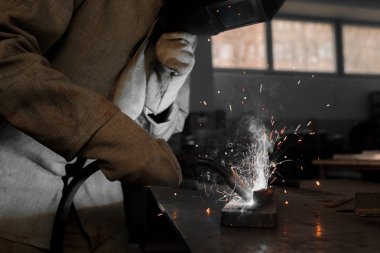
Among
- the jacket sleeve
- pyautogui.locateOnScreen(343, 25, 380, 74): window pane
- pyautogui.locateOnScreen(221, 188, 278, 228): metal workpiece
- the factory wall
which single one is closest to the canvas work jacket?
the jacket sleeve

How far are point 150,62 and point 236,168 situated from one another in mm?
651

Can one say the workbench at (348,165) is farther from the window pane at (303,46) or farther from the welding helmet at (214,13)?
the window pane at (303,46)

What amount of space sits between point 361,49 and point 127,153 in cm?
710

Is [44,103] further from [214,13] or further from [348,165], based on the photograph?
[348,165]

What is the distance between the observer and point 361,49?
22.6 feet

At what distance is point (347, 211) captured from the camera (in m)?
1.15

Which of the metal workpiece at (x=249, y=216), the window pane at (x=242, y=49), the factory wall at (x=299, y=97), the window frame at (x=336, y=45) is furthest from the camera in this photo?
the window frame at (x=336, y=45)

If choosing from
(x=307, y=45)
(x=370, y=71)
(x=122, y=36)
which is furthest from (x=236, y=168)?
(x=370, y=71)

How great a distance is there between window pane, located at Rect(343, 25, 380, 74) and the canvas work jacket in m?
6.23

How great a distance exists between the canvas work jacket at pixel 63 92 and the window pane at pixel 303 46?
17.5 ft

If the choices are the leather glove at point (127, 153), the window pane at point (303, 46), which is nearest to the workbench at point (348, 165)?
the leather glove at point (127, 153)

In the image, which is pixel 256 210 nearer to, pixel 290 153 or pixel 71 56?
pixel 71 56

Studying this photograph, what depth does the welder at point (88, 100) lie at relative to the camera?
0.79m

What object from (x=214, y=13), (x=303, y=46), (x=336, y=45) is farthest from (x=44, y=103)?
(x=336, y=45)
